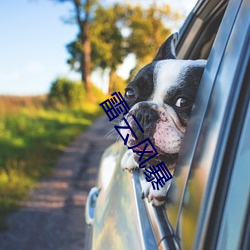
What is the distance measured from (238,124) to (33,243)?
3758 millimetres

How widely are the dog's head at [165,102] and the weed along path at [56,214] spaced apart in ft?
7.53

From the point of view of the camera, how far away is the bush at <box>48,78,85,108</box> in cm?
1891

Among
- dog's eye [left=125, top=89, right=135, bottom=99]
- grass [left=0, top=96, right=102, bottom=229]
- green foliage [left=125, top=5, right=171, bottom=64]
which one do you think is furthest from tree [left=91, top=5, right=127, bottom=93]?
grass [left=0, top=96, right=102, bottom=229]

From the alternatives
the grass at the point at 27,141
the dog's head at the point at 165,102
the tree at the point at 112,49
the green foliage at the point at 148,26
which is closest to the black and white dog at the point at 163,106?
the dog's head at the point at 165,102

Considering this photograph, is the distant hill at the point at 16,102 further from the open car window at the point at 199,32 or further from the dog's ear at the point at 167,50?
the dog's ear at the point at 167,50

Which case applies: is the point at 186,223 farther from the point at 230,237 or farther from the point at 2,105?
the point at 2,105

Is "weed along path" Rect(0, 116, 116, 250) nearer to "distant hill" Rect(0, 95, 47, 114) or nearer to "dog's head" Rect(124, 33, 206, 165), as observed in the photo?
"dog's head" Rect(124, 33, 206, 165)

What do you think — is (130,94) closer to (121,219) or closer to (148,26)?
(121,219)

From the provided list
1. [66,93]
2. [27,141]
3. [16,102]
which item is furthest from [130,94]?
[66,93]

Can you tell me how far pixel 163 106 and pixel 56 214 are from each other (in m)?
4.08

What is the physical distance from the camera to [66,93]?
19719 mm

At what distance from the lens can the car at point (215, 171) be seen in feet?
3.13

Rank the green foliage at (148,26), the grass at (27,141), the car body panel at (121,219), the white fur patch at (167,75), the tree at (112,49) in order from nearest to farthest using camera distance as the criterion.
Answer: the car body panel at (121,219) < the white fur patch at (167,75) < the tree at (112,49) < the green foliage at (148,26) < the grass at (27,141)

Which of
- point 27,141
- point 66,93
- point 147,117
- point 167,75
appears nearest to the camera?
point 147,117
